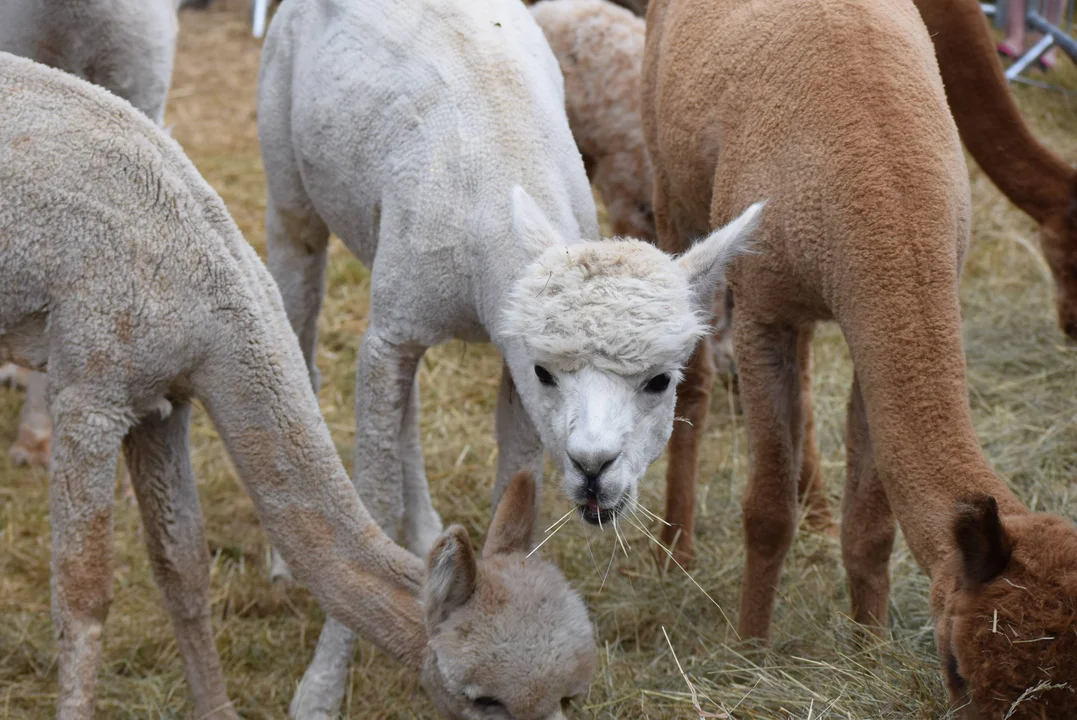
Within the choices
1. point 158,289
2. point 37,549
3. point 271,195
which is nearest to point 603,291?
point 158,289

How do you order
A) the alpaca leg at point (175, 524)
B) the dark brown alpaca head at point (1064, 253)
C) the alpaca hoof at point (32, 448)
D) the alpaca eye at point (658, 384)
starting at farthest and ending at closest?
the alpaca hoof at point (32, 448)
the dark brown alpaca head at point (1064, 253)
the alpaca leg at point (175, 524)
the alpaca eye at point (658, 384)

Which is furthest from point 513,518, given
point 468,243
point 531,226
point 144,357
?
point 144,357

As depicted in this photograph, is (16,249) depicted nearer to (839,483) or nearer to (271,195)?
(271,195)

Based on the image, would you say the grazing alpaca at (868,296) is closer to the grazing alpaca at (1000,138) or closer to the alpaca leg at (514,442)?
the alpaca leg at (514,442)

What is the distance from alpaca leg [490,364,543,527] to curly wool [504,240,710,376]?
758 millimetres

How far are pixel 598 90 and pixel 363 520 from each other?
116 inches

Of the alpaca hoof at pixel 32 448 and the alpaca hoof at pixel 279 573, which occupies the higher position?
the alpaca hoof at pixel 279 573

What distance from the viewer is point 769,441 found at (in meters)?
3.77

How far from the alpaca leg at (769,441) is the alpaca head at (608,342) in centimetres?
48

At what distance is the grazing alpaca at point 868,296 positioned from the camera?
257 cm

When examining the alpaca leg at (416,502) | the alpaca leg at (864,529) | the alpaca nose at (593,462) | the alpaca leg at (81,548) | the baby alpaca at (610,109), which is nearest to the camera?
the alpaca nose at (593,462)

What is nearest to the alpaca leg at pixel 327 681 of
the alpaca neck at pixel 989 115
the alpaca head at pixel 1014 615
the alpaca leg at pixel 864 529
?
the alpaca leg at pixel 864 529

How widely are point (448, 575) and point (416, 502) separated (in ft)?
6.59

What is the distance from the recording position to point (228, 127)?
9.20m
